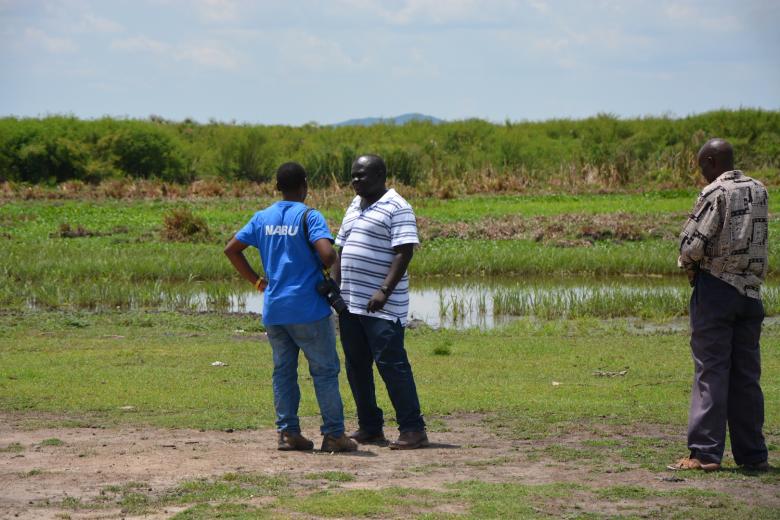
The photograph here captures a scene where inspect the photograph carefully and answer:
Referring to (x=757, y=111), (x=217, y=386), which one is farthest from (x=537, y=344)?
(x=757, y=111)

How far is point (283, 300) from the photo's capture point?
8.10 meters

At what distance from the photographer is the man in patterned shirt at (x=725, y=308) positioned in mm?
7402

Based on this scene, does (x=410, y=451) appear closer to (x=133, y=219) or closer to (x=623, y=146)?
(x=133, y=219)

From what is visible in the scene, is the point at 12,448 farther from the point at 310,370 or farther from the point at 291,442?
the point at 310,370

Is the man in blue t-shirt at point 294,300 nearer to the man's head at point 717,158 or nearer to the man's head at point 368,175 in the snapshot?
the man's head at point 368,175

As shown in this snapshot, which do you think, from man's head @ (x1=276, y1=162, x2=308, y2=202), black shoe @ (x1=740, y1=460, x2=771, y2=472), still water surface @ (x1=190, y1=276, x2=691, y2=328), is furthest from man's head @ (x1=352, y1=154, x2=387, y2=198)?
still water surface @ (x1=190, y1=276, x2=691, y2=328)

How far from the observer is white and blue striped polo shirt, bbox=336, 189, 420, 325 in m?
8.31

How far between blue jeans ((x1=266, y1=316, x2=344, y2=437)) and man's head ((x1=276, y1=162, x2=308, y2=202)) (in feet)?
2.96

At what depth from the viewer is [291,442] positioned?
8.27 meters

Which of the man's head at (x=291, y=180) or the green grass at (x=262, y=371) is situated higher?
the man's head at (x=291, y=180)

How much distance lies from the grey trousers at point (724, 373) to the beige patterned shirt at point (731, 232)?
97 mm

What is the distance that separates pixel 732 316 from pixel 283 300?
296cm

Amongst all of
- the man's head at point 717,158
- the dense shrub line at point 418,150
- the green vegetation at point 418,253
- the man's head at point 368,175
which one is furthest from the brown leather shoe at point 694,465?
the dense shrub line at point 418,150

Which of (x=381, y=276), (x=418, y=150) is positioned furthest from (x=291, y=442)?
(x=418, y=150)
